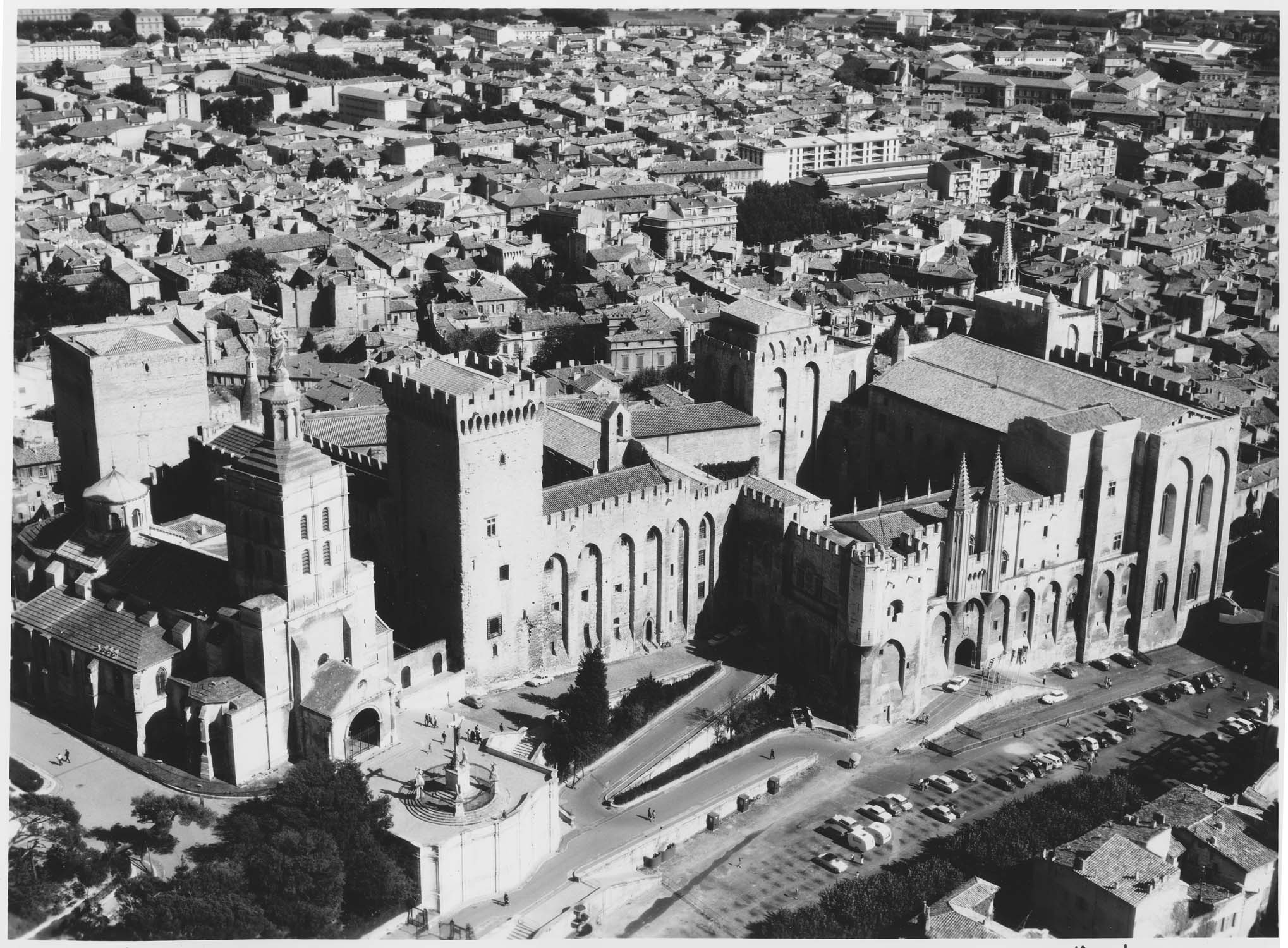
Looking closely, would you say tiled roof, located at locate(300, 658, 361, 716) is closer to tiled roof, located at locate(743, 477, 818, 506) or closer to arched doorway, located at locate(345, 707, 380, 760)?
arched doorway, located at locate(345, 707, 380, 760)

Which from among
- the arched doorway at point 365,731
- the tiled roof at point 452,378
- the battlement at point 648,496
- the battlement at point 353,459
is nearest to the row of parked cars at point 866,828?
the battlement at point 648,496

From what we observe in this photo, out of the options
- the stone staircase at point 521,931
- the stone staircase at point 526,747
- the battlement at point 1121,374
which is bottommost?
the stone staircase at point 521,931

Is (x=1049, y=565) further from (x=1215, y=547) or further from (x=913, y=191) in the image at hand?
(x=913, y=191)

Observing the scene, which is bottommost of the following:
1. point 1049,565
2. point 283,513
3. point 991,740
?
point 991,740

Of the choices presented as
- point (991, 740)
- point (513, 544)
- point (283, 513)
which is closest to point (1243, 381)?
point (991, 740)

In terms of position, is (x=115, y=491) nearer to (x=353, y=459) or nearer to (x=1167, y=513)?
(x=353, y=459)

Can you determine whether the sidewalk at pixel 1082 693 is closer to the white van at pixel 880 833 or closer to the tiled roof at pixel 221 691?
the white van at pixel 880 833

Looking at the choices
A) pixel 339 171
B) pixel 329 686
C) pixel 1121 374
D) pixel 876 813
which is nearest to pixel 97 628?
pixel 329 686
